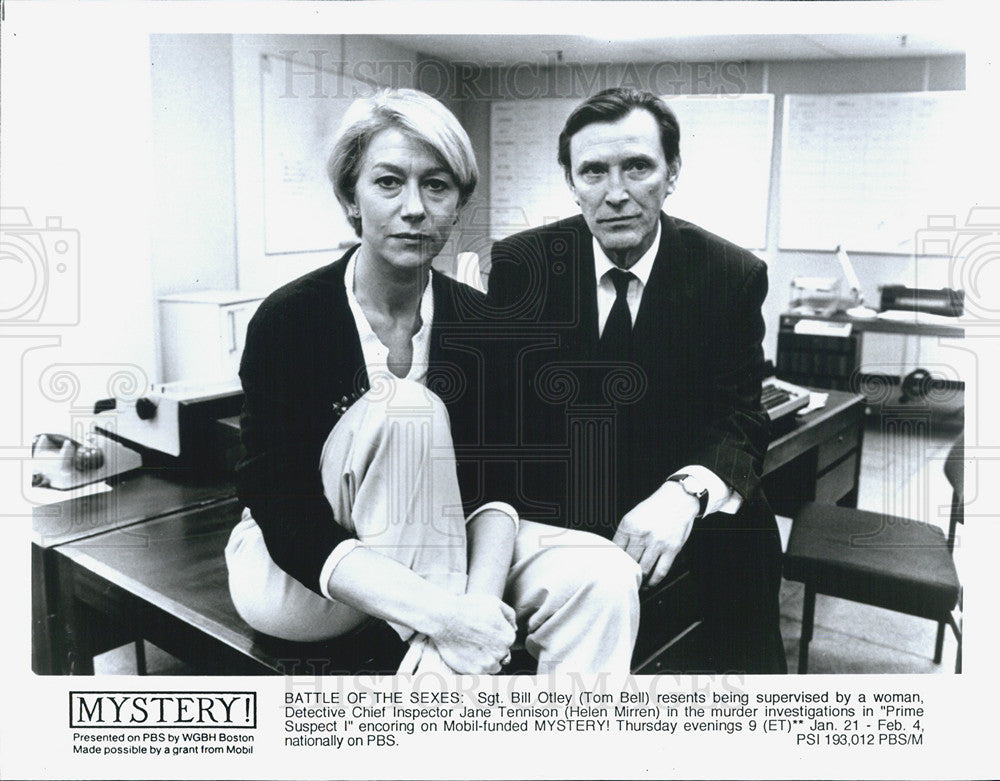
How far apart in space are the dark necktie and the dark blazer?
8.5 inches

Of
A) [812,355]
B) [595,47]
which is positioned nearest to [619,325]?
[595,47]

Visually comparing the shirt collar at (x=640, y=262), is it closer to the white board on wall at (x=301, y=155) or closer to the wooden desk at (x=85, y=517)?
the white board on wall at (x=301, y=155)

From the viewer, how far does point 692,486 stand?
1367 mm

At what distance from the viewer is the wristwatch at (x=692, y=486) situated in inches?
53.8

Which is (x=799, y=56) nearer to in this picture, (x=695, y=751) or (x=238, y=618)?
(x=695, y=751)

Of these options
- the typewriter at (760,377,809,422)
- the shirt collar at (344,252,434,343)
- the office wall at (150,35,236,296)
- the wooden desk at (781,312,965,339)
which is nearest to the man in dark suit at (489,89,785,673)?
the shirt collar at (344,252,434,343)

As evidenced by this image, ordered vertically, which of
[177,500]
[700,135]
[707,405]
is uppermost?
[700,135]

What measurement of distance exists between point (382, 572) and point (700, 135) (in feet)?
2.88

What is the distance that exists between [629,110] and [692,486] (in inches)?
24.6

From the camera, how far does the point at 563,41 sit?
1327mm

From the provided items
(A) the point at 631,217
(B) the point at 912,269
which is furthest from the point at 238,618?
(B) the point at 912,269

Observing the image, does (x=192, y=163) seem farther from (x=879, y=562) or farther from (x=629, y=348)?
(x=879, y=562)

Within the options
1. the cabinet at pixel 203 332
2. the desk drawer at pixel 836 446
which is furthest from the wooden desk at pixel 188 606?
the desk drawer at pixel 836 446

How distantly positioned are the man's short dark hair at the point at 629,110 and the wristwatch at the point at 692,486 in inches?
20.4
